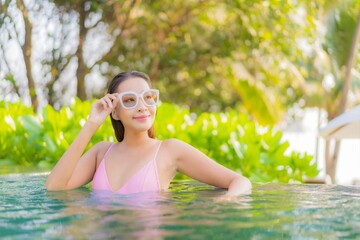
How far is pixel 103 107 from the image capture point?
4051 mm

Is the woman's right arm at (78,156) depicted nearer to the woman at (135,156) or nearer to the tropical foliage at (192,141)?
the woman at (135,156)

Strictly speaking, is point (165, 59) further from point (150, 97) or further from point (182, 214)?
point (182, 214)

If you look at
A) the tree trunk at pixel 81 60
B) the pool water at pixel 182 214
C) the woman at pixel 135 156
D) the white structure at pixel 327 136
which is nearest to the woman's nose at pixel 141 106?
the woman at pixel 135 156

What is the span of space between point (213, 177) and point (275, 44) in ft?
33.0

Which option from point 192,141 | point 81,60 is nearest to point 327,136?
point 192,141

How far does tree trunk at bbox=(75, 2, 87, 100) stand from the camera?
1370 cm

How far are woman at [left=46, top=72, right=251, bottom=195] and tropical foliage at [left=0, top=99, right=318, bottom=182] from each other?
215 cm

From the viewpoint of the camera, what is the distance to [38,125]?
675cm

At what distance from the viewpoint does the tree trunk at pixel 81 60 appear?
13695 millimetres

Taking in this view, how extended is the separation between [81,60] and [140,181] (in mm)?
10144

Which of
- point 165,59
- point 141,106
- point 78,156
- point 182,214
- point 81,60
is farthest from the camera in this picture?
point 165,59

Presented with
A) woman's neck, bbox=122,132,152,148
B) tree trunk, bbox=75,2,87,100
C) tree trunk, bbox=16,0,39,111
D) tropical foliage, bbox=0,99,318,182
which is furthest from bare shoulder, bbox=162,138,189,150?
tree trunk, bbox=75,2,87,100

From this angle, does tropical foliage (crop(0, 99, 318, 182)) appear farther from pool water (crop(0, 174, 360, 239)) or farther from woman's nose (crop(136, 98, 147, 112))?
woman's nose (crop(136, 98, 147, 112))

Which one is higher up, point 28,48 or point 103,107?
point 28,48
